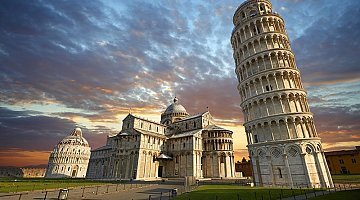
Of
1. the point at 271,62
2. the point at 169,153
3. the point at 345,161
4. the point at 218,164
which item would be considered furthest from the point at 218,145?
the point at 345,161

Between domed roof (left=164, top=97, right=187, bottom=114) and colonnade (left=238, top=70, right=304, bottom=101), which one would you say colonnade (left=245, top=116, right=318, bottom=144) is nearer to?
colonnade (left=238, top=70, right=304, bottom=101)

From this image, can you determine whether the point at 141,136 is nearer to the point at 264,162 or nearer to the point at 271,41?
the point at 264,162

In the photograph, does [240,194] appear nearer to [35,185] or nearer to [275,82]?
[275,82]

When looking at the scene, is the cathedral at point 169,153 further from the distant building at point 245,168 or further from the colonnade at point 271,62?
the distant building at point 245,168

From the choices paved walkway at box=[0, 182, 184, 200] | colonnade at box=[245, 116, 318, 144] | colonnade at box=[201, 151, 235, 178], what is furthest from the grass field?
colonnade at box=[245, 116, 318, 144]

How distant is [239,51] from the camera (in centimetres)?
3978

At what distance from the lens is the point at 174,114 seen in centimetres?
7556

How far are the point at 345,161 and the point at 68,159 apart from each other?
140763 mm

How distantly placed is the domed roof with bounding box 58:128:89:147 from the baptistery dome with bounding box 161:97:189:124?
78.3m

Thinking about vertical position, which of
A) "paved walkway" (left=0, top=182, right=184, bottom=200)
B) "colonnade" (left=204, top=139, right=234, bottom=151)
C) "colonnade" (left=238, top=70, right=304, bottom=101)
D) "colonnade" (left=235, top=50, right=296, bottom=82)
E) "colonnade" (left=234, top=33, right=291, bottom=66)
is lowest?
"paved walkway" (left=0, top=182, right=184, bottom=200)

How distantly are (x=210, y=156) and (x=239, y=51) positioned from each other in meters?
32.7

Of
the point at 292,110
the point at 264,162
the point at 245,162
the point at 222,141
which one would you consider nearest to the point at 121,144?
the point at 222,141

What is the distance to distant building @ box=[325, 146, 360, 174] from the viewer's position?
68.7m

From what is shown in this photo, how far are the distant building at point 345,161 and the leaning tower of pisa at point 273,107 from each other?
59.6 metres
